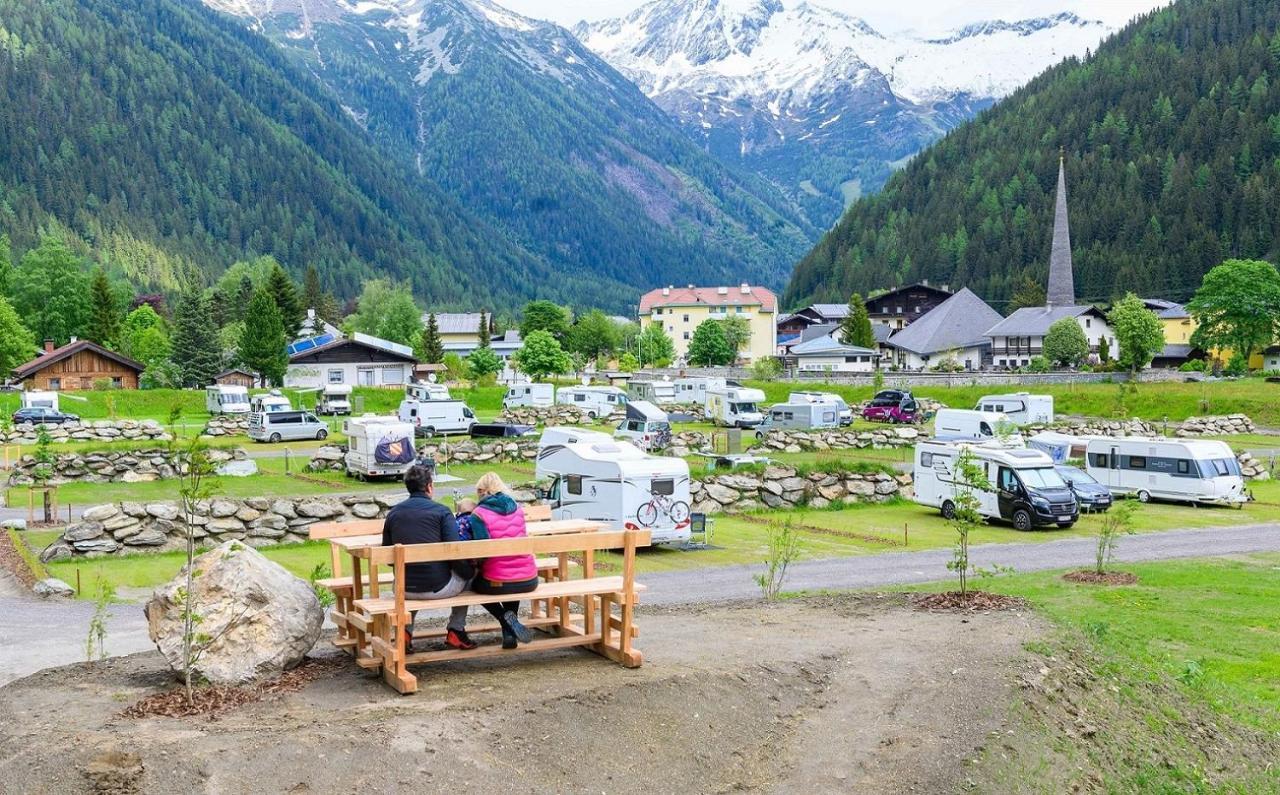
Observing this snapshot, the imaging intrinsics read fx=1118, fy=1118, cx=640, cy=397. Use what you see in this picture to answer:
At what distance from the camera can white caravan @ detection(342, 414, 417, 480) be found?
3666cm

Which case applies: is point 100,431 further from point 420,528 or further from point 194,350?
point 420,528

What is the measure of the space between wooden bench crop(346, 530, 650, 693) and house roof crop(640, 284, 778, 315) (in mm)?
127724

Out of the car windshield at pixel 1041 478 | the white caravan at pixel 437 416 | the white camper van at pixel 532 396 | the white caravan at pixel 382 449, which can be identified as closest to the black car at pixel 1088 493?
the car windshield at pixel 1041 478

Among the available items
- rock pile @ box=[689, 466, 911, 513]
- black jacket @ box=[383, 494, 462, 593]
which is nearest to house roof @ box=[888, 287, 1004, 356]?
rock pile @ box=[689, 466, 911, 513]

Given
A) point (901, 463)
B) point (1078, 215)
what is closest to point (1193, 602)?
point (901, 463)

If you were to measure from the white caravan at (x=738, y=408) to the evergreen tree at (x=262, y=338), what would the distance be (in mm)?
40645

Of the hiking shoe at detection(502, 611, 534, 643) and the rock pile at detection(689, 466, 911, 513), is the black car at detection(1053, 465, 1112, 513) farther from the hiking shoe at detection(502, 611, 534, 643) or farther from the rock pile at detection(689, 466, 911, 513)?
the hiking shoe at detection(502, 611, 534, 643)

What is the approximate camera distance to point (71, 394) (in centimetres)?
7138

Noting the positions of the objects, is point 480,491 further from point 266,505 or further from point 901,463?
point 901,463

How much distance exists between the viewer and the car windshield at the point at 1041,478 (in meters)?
26.5

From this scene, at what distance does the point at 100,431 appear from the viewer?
52.0 m

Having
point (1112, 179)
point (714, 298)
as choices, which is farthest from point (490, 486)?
point (1112, 179)

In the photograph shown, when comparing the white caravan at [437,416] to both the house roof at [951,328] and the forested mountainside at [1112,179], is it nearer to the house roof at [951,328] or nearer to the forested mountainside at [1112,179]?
the house roof at [951,328]

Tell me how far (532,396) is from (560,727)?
62.4 meters
